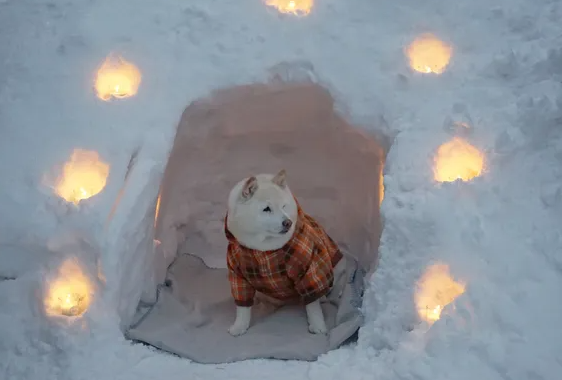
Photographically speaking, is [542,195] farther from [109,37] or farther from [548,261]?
[109,37]

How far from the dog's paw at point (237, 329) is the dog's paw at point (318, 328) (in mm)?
254

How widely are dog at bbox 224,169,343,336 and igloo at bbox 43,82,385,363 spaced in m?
0.10

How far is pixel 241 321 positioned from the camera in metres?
2.70

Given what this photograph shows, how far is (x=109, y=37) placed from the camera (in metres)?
3.10

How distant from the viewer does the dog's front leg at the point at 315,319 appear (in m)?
2.67

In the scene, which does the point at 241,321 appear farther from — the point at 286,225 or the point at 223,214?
the point at 223,214

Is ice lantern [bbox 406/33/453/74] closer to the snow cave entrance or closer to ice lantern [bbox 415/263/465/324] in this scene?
the snow cave entrance

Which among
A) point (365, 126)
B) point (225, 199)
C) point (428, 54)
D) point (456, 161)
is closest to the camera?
point (456, 161)

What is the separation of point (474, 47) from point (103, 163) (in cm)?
160

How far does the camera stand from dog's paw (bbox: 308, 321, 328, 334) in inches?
105

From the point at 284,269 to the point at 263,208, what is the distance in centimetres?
27

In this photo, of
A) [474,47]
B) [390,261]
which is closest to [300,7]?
[474,47]

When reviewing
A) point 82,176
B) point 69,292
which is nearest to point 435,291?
point 69,292

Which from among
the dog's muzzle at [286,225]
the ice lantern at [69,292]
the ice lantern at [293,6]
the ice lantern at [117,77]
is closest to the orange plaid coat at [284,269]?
the dog's muzzle at [286,225]
